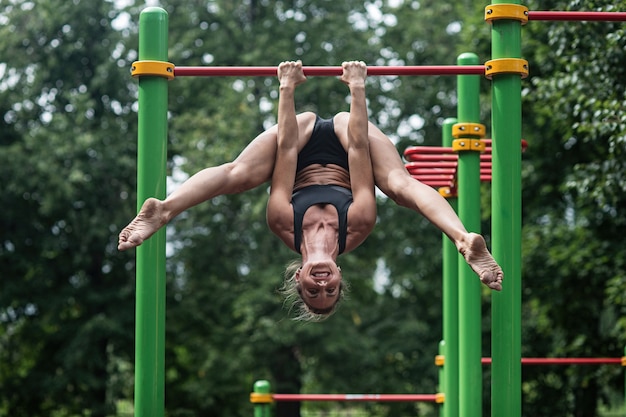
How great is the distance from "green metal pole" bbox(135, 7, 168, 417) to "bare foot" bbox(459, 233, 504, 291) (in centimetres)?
148

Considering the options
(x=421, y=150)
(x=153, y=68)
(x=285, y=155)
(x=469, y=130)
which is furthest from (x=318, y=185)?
(x=421, y=150)

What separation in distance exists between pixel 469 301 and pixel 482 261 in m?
1.67

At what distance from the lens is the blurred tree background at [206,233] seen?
1670 cm

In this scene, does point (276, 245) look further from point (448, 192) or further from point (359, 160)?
point (359, 160)

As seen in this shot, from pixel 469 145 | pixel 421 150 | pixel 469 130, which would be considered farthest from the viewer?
pixel 421 150

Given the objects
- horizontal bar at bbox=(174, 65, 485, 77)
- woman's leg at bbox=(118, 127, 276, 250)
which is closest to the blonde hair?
woman's leg at bbox=(118, 127, 276, 250)

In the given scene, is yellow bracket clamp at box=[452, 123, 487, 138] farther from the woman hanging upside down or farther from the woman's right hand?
the woman's right hand

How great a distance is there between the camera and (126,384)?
18.3 metres

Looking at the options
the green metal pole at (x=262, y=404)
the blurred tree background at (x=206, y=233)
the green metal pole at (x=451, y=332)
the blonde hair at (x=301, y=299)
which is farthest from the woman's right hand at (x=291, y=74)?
the blurred tree background at (x=206, y=233)

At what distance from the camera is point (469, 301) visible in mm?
5906

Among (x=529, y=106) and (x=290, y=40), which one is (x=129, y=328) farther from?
(x=529, y=106)

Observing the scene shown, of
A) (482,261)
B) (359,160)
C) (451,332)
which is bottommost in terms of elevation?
(451,332)

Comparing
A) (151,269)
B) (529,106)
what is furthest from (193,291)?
(151,269)

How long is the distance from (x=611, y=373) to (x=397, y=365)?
181 inches
